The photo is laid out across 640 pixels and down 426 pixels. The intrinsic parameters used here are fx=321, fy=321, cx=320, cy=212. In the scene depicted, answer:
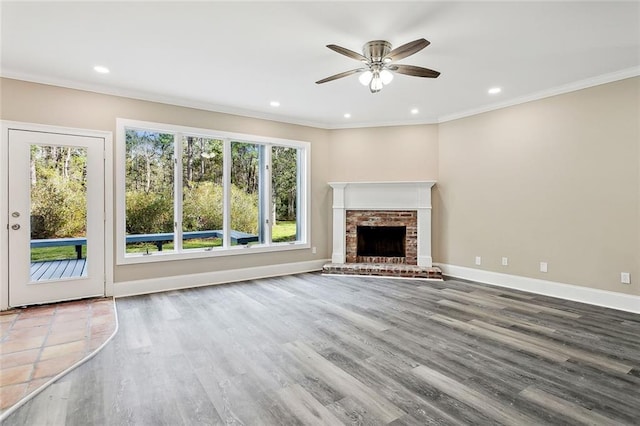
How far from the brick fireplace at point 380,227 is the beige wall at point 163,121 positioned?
0.35 meters

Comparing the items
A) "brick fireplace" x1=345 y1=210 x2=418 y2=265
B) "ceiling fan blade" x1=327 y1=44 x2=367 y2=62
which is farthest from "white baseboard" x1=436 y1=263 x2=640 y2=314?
"ceiling fan blade" x1=327 y1=44 x2=367 y2=62

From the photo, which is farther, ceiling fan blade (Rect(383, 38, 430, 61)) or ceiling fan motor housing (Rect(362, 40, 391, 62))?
ceiling fan motor housing (Rect(362, 40, 391, 62))

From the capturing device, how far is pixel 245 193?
561cm

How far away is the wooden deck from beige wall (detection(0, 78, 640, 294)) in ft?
1.41

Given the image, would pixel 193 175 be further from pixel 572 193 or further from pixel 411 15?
pixel 572 193

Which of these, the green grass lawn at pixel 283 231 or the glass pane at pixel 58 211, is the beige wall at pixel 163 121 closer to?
the green grass lawn at pixel 283 231

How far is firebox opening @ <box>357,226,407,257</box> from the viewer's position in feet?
20.4

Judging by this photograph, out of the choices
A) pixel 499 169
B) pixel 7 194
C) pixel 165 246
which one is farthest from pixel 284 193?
pixel 7 194

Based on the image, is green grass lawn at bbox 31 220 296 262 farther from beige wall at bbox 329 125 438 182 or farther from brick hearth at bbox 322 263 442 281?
beige wall at bbox 329 125 438 182

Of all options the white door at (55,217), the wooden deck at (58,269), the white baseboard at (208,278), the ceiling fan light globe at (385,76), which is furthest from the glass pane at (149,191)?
the ceiling fan light globe at (385,76)

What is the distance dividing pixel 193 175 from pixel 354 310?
324 cm

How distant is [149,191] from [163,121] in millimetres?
1058

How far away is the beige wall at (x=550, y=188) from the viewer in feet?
12.8

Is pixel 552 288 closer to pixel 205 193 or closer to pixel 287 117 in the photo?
pixel 287 117
